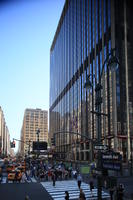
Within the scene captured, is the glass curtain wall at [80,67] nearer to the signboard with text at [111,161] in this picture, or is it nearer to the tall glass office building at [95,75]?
the tall glass office building at [95,75]

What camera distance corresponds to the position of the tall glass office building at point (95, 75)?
190 ft

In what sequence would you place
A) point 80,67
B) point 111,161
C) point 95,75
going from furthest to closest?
point 80,67, point 95,75, point 111,161

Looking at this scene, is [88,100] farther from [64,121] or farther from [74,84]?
[64,121]

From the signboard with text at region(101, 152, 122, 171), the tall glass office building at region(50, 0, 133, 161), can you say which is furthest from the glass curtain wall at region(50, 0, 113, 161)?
the signboard with text at region(101, 152, 122, 171)

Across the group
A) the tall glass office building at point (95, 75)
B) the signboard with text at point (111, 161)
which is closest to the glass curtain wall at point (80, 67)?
the tall glass office building at point (95, 75)

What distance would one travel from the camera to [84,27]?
8062cm

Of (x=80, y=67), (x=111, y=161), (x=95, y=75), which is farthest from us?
(x=80, y=67)

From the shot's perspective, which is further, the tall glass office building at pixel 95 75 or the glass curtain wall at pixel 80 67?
the glass curtain wall at pixel 80 67

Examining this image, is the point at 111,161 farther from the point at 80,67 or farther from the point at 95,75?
the point at 80,67

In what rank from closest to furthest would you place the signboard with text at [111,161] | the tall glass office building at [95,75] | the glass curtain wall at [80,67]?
the signboard with text at [111,161] → the tall glass office building at [95,75] → the glass curtain wall at [80,67]

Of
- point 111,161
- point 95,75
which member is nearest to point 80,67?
point 95,75

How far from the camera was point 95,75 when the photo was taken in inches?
2532

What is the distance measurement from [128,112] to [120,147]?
8.57 m

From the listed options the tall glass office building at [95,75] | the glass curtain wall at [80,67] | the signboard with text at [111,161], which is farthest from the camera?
the glass curtain wall at [80,67]
